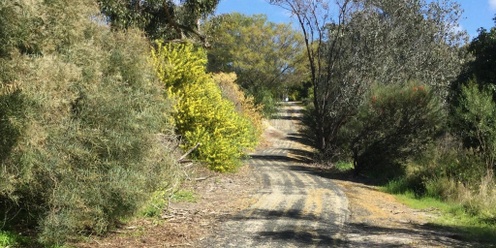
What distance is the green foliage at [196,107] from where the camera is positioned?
16.8 meters

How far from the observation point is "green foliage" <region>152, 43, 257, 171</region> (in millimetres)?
16750

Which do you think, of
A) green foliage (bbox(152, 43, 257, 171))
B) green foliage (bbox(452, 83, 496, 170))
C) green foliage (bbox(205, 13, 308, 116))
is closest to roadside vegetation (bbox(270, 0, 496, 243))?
green foliage (bbox(452, 83, 496, 170))

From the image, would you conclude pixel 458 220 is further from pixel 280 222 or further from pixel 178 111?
pixel 178 111

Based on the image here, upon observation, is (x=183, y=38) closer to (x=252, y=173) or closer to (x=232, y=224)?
(x=252, y=173)

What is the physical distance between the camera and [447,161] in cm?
1783

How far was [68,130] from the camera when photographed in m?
7.51

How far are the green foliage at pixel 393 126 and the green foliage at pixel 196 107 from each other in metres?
7.63

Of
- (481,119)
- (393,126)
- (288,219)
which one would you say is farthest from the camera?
(393,126)

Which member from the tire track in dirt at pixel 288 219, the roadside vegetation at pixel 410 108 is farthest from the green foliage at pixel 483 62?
the tire track in dirt at pixel 288 219

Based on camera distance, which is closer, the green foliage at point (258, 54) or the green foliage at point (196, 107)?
the green foliage at point (196, 107)

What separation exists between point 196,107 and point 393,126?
961 cm

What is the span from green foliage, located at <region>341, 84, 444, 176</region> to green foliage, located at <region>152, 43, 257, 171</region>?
7.63 metres

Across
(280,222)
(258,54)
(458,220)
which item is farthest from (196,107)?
(258,54)

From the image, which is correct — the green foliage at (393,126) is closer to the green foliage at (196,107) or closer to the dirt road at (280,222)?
the dirt road at (280,222)
